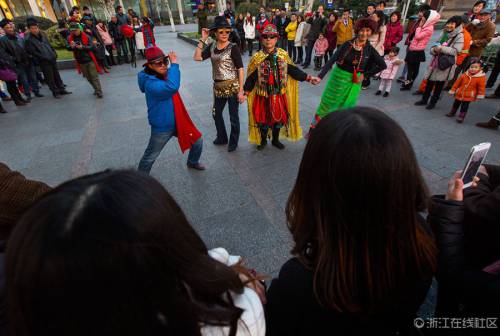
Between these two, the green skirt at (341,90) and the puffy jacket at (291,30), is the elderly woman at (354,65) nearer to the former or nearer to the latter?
the green skirt at (341,90)

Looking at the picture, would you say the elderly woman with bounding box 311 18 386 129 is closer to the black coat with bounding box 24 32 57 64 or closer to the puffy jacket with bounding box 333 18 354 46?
the puffy jacket with bounding box 333 18 354 46

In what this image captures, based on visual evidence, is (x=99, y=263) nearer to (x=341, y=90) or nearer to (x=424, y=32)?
(x=341, y=90)

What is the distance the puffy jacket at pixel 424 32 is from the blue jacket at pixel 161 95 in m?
5.83

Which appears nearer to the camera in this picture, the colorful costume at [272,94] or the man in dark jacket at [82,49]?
the colorful costume at [272,94]

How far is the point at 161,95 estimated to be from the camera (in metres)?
2.80

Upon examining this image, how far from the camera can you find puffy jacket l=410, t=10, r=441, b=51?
18.8 ft

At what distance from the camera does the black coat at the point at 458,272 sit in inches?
39.6

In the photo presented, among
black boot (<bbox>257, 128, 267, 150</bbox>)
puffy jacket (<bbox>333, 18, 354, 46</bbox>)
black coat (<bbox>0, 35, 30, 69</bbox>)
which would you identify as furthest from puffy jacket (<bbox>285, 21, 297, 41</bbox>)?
black coat (<bbox>0, 35, 30, 69</bbox>)

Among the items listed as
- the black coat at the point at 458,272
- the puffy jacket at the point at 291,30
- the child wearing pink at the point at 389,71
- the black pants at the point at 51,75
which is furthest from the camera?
the puffy jacket at the point at 291,30

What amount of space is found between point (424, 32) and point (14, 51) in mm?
9557

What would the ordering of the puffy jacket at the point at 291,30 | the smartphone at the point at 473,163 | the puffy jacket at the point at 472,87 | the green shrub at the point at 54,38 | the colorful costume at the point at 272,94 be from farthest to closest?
1. the green shrub at the point at 54,38
2. the puffy jacket at the point at 291,30
3. the puffy jacket at the point at 472,87
4. the colorful costume at the point at 272,94
5. the smartphone at the point at 473,163

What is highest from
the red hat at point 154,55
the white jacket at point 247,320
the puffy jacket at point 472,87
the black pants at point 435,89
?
the red hat at point 154,55

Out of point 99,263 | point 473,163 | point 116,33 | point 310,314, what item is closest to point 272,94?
point 473,163

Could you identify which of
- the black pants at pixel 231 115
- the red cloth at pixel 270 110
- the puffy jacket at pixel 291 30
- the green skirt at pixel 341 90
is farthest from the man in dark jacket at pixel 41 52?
the puffy jacket at pixel 291 30
